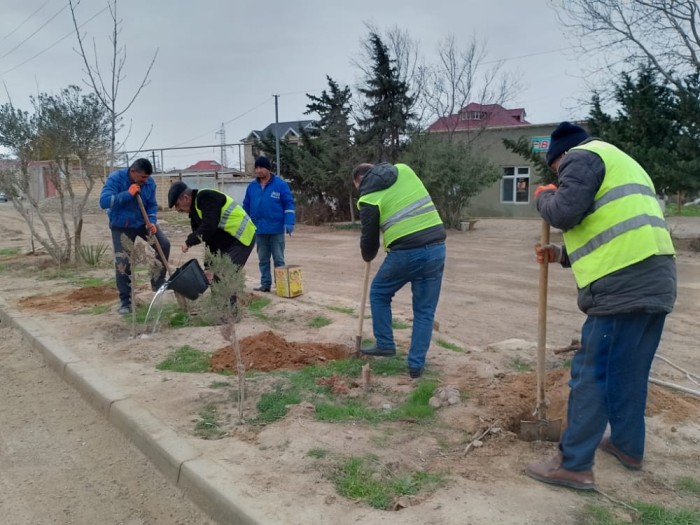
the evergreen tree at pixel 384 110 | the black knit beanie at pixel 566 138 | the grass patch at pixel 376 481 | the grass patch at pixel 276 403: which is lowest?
the grass patch at pixel 376 481

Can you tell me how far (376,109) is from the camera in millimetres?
21734

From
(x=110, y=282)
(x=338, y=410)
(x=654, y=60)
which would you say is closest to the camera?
(x=338, y=410)

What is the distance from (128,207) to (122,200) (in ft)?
0.68

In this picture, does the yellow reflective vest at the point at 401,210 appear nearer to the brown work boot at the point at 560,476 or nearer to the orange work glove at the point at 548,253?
the orange work glove at the point at 548,253

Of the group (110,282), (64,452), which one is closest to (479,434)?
(64,452)

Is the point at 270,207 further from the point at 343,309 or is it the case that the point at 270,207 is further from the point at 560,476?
the point at 560,476

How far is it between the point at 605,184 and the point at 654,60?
584 inches

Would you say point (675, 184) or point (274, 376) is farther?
point (675, 184)

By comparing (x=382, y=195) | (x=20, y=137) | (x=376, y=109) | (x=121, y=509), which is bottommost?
(x=121, y=509)

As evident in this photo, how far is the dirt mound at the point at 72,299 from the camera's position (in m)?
7.46

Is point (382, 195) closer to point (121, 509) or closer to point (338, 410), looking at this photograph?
point (338, 410)

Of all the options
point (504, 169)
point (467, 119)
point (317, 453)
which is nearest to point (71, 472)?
point (317, 453)

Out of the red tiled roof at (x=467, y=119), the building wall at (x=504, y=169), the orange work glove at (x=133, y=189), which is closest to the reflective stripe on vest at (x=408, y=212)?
the orange work glove at (x=133, y=189)

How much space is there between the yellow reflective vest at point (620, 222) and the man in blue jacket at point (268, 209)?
5398 mm
